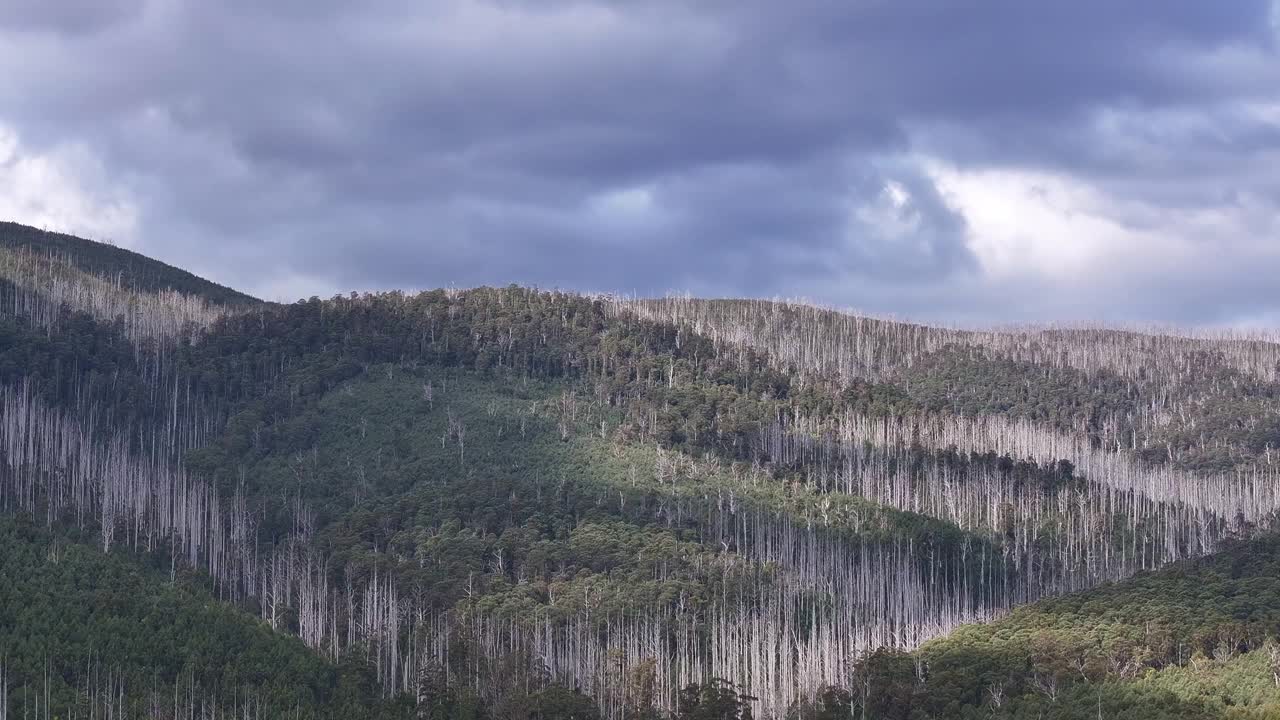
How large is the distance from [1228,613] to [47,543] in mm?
91008

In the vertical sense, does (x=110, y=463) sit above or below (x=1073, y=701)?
above

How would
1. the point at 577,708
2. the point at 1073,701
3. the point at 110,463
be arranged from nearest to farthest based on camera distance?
the point at 1073,701
the point at 577,708
the point at 110,463

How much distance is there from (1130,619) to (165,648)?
6993cm

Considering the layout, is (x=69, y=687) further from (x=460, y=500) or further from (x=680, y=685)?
(x=460, y=500)

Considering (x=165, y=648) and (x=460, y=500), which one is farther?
(x=460, y=500)

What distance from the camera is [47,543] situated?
155875 millimetres

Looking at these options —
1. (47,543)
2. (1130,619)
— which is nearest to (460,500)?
(47,543)

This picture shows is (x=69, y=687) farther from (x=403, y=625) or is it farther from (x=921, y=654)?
(x=921, y=654)

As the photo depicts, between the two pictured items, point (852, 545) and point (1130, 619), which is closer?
point (1130, 619)

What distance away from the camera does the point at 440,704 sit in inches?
5295

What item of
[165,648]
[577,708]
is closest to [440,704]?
[577,708]

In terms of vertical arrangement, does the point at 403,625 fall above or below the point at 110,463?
below

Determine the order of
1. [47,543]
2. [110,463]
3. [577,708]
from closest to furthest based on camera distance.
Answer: [577,708] < [47,543] < [110,463]

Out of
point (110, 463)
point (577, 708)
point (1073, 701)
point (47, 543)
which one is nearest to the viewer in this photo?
point (1073, 701)
